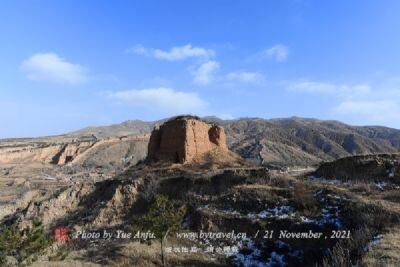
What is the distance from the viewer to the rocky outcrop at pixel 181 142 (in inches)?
1396

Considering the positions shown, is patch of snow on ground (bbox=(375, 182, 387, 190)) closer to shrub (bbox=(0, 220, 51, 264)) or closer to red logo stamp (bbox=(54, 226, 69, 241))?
red logo stamp (bbox=(54, 226, 69, 241))

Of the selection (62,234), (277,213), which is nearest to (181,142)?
(62,234)

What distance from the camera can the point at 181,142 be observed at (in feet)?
117

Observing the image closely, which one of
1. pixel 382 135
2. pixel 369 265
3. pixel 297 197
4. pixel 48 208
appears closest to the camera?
pixel 369 265

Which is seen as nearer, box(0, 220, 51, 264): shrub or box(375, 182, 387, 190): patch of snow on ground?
box(0, 220, 51, 264): shrub

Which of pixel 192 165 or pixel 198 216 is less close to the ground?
pixel 192 165

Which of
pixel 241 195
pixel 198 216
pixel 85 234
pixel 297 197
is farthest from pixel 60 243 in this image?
pixel 297 197

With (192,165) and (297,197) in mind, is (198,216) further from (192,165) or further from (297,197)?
(192,165)

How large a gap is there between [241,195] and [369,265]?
14449 mm

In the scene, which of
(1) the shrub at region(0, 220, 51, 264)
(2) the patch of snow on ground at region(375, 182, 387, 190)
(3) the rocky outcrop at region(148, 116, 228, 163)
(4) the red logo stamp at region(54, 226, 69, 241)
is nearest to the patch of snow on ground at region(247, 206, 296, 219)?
(2) the patch of snow on ground at region(375, 182, 387, 190)

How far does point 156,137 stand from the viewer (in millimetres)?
38250

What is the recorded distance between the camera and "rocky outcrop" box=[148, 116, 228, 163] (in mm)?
35453

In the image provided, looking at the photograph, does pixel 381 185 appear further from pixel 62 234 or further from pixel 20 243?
pixel 20 243

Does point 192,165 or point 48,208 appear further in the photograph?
point 192,165
